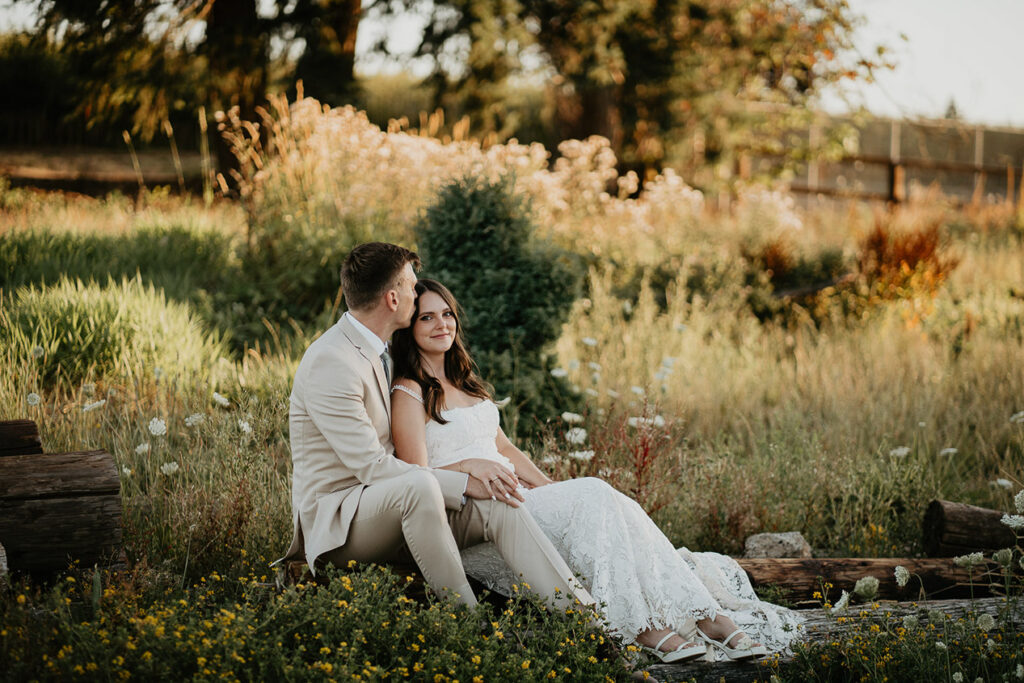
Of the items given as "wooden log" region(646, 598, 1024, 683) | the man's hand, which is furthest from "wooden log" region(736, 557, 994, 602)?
the man's hand

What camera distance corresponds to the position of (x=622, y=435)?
15.2ft

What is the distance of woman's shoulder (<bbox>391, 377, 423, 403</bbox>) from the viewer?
367 cm

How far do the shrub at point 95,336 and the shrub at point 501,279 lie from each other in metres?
1.73

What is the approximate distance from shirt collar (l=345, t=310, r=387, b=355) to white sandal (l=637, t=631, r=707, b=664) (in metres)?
1.53

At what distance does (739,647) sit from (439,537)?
1.24 meters

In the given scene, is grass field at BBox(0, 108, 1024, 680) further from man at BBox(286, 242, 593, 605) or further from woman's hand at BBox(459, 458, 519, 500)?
woman's hand at BBox(459, 458, 519, 500)

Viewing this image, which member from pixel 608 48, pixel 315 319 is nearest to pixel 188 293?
pixel 315 319

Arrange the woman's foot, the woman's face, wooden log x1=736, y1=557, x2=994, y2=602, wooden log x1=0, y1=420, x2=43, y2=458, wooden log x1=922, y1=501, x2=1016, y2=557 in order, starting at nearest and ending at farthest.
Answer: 1. the woman's foot
2. wooden log x1=0, y1=420, x2=43, y2=458
3. the woman's face
4. wooden log x1=736, y1=557, x2=994, y2=602
5. wooden log x1=922, y1=501, x2=1016, y2=557

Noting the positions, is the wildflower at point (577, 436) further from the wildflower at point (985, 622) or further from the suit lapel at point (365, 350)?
the wildflower at point (985, 622)

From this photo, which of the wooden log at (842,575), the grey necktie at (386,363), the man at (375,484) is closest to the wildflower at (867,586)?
the wooden log at (842,575)

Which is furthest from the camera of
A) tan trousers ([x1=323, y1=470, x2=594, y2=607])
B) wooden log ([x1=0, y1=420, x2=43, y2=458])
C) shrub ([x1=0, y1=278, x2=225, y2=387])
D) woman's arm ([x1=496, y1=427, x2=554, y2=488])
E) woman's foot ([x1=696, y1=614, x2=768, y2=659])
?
shrub ([x1=0, y1=278, x2=225, y2=387])

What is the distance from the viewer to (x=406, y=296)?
140 inches

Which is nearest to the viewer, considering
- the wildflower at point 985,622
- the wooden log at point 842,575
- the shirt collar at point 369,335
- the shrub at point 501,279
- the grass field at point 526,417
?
the grass field at point 526,417

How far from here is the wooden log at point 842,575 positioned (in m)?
4.14
